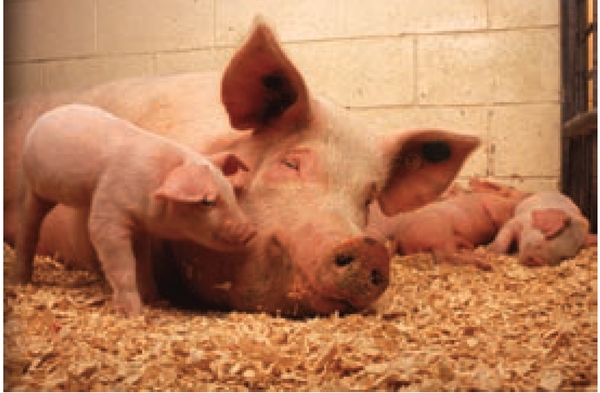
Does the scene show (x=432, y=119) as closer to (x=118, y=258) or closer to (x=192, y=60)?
(x=192, y=60)

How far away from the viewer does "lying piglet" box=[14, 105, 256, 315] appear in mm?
2025

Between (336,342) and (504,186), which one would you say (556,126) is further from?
(336,342)

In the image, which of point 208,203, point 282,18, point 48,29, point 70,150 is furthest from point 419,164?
point 48,29

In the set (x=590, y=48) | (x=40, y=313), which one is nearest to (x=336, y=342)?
(x=40, y=313)

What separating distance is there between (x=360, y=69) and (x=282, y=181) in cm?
66

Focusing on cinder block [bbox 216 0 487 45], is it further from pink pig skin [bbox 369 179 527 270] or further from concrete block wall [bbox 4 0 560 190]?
pink pig skin [bbox 369 179 527 270]

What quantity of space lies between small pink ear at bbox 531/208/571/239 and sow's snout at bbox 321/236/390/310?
1719 mm

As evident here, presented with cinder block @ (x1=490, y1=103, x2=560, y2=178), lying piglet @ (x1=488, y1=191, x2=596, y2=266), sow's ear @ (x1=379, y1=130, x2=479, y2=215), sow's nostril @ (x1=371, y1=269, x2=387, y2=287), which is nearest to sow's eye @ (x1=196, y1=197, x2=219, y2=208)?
sow's nostril @ (x1=371, y1=269, x2=387, y2=287)

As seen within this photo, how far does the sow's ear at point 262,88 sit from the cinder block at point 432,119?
42 centimetres

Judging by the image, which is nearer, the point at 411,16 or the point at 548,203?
the point at 411,16

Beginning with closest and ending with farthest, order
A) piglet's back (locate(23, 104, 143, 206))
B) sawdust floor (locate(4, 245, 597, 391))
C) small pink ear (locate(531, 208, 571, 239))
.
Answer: sawdust floor (locate(4, 245, 597, 391)), piglet's back (locate(23, 104, 143, 206)), small pink ear (locate(531, 208, 571, 239))

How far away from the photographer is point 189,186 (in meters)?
1.97

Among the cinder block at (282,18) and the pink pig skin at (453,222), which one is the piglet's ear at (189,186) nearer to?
the cinder block at (282,18)

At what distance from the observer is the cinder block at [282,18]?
6.74 ft
